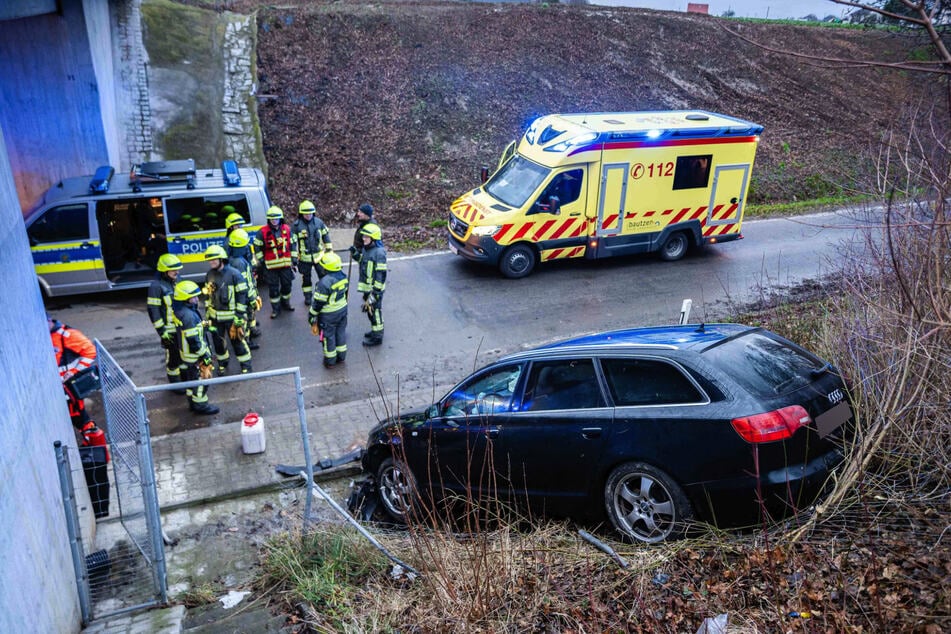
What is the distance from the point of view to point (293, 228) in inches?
446

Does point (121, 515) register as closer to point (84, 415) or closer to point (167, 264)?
point (84, 415)

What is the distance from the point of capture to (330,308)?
9469 mm

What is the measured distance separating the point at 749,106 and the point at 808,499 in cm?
2139

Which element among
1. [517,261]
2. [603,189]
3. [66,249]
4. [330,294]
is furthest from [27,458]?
[603,189]

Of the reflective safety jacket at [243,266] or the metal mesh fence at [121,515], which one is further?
the reflective safety jacket at [243,266]

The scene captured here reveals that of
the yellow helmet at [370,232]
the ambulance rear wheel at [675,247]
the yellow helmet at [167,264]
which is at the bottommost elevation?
the ambulance rear wheel at [675,247]

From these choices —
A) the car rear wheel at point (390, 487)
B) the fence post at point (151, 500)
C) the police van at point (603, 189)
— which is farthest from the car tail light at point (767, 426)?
the police van at point (603, 189)

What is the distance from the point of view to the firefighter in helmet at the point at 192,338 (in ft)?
27.7

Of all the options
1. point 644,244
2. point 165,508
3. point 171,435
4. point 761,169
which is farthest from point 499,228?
point 761,169

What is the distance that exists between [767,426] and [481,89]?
17957 millimetres

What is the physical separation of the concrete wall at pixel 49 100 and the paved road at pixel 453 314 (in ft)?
11.3

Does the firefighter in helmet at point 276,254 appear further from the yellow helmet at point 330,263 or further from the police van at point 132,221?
the yellow helmet at point 330,263

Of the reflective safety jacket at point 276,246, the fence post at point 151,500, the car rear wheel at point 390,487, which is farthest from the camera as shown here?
the reflective safety jacket at point 276,246

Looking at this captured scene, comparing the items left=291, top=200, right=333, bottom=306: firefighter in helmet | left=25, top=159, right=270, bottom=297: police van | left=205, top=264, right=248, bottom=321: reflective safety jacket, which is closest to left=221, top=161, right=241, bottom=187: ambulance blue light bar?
left=25, top=159, right=270, bottom=297: police van
